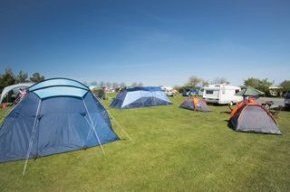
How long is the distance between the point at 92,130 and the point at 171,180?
4021mm

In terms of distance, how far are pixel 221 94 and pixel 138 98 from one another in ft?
30.2

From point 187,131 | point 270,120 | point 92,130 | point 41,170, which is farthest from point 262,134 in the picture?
point 41,170

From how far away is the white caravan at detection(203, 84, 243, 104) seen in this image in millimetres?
24812

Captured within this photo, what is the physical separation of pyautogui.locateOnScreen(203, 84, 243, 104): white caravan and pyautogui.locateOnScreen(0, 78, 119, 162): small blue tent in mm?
18372

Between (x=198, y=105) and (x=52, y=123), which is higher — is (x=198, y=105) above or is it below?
below

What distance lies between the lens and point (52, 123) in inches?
319

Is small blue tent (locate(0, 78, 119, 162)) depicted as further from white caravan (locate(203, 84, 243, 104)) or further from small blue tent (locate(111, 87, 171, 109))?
white caravan (locate(203, 84, 243, 104))

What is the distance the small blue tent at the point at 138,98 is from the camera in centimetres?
2258

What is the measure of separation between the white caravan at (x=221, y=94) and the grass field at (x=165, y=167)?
15061mm

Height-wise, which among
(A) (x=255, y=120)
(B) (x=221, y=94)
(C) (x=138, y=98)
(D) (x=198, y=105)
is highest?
(B) (x=221, y=94)

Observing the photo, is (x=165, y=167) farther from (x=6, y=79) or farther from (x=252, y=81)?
(x=252, y=81)

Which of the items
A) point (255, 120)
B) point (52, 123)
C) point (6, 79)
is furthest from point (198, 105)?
point (6, 79)

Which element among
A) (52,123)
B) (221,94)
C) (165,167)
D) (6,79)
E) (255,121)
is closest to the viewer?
(165,167)

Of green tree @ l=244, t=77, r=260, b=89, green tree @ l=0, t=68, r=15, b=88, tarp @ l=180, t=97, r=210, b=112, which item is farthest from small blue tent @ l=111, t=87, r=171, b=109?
green tree @ l=244, t=77, r=260, b=89
